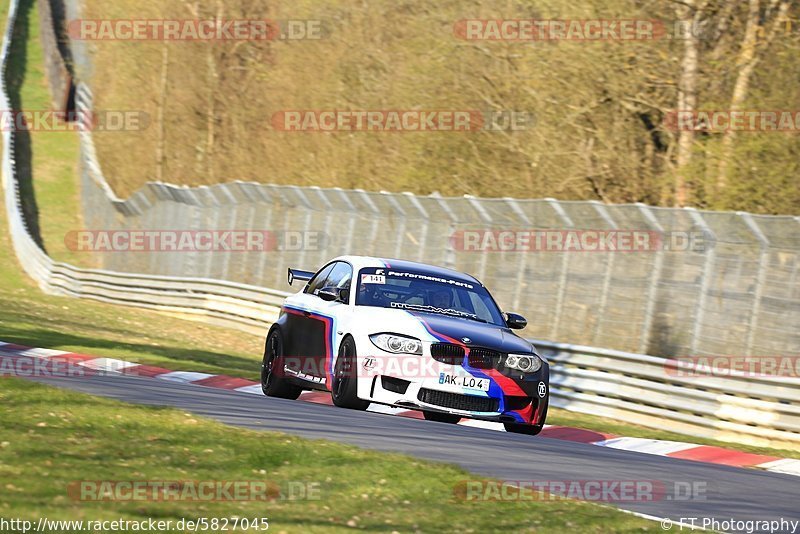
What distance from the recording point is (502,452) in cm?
1042

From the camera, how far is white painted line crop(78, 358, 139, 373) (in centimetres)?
1772

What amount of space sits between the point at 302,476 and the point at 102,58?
192ft

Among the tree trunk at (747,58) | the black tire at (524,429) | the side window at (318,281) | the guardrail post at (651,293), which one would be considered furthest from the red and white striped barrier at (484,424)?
the tree trunk at (747,58)

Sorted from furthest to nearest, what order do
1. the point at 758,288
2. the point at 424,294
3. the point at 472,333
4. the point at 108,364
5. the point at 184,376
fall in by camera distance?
the point at 108,364
the point at 184,376
the point at 758,288
the point at 424,294
the point at 472,333

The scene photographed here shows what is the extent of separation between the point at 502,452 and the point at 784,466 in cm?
404

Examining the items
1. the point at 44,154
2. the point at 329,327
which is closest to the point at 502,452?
the point at 329,327

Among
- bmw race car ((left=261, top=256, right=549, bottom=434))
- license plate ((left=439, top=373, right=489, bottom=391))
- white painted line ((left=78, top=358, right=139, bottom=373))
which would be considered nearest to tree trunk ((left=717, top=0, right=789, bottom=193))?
white painted line ((left=78, top=358, right=139, bottom=373))

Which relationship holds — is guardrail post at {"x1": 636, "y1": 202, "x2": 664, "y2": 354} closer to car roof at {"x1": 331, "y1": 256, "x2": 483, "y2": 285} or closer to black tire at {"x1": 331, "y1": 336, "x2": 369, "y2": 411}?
car roof at {"x1": 331, "y1": 256, "x2": 483, "y2": 285}

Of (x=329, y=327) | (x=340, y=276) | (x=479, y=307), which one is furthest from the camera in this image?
(x=340, y=276)

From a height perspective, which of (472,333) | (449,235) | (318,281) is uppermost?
(449,235)

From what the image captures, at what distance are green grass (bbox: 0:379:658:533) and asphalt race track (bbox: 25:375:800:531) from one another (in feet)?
2.01

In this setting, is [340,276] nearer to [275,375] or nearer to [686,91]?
[275,375]

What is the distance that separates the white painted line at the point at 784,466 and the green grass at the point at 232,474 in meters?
5.23

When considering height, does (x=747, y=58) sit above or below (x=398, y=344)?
above
